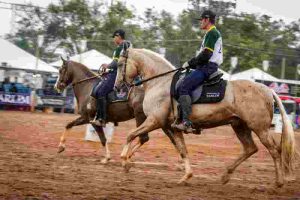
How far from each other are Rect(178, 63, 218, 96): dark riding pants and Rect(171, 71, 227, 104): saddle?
0.10 meters

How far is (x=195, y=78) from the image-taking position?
37.6 ft

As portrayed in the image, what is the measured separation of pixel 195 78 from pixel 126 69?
178 cm

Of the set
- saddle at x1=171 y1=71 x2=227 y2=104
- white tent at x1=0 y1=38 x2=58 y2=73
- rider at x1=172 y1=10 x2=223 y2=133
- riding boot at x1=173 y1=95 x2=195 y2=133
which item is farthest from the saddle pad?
white tent at x1=0 y1=38 x2=58 y2=73

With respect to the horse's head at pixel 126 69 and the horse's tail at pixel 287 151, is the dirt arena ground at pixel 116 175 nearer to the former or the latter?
the horse's tail at pixel 287 151

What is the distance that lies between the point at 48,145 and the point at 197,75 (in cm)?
728

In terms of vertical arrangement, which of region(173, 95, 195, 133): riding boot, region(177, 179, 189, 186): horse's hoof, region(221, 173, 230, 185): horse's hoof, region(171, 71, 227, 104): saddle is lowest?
region(221, 173, 230, 185): horse's hoof

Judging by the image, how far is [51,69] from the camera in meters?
40.4

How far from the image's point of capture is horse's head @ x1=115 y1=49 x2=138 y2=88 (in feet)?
41.5

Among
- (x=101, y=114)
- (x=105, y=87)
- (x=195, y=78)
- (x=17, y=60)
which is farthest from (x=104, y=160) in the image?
(x=17, y=60)

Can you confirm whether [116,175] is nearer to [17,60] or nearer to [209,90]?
[209,90]

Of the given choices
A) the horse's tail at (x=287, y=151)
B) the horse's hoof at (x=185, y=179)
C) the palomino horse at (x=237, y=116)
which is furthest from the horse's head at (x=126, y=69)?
the horse's tail at (x=287, y=151)

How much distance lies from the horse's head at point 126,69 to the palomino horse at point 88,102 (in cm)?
149

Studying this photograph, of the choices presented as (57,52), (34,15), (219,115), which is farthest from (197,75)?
(34,15)

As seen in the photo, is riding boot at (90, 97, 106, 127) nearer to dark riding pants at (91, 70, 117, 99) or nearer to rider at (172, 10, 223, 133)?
dark riding pants at (91, 70, 117, 99)
